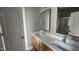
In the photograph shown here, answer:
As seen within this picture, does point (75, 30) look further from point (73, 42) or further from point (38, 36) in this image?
point (38, 36)

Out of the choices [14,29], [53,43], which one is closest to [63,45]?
[53,43]

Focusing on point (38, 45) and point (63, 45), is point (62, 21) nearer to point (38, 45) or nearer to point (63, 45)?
point (63, 45)

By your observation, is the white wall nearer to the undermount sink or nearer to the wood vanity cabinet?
the wood vanity cabinet

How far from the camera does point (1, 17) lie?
3.22 feet

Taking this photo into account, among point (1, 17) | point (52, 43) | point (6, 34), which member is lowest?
point (52, 43)

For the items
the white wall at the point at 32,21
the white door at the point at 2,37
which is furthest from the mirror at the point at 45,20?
the white door at the point at 2,37

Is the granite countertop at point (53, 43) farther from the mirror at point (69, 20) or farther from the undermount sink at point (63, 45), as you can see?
the mirror at point (69, 20)

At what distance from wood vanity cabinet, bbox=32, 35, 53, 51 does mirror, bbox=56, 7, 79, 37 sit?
0.28 meters

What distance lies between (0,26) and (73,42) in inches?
34.5

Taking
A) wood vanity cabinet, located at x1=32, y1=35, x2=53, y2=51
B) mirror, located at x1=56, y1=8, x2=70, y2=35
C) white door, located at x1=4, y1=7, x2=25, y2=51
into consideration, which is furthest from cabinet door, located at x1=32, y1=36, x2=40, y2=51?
mirror, located at x1=56, y1=8, x2=70, y2=35

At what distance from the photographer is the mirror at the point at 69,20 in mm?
932

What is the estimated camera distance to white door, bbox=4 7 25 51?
996mm
